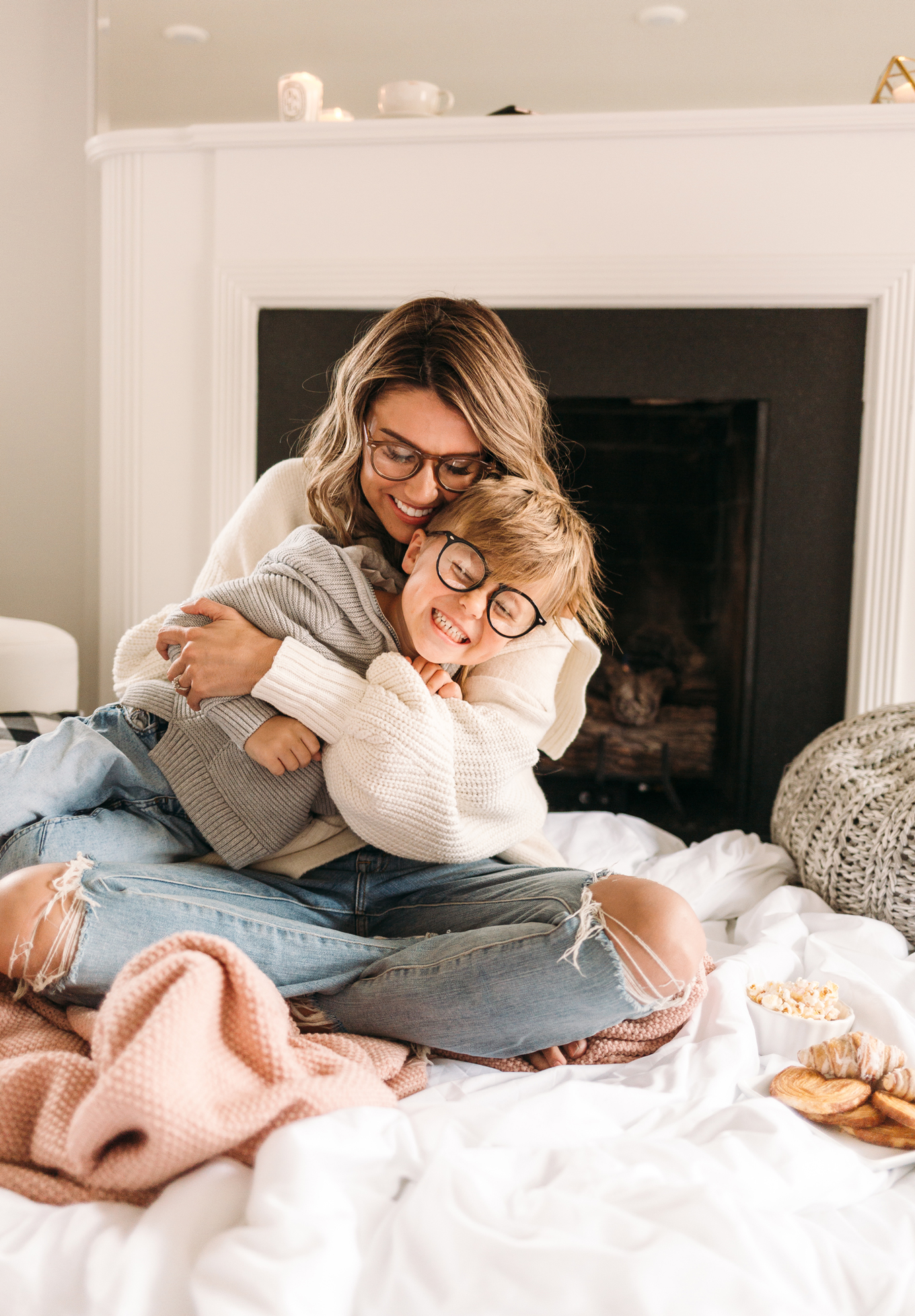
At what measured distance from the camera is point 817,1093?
35.0 inches

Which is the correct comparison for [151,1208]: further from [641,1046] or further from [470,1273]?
[641,1046]

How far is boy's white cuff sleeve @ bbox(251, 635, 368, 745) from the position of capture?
100 centimetres

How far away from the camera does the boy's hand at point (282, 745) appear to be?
1.01 metres

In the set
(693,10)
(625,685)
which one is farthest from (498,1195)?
(693,10)

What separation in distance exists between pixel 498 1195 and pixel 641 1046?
1.19ft

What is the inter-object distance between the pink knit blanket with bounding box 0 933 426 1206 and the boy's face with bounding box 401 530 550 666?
42cm

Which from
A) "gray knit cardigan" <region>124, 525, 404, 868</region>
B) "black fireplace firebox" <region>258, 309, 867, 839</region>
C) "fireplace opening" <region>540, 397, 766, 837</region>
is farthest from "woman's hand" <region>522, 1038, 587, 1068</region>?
"fireplace opening" <region>540, 397, 766, 837</region>

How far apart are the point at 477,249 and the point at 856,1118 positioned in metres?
1.71

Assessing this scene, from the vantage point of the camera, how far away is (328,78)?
2596 mm

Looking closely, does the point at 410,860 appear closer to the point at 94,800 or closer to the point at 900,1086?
the point at 94,800

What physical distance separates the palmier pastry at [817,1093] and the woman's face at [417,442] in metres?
0.71

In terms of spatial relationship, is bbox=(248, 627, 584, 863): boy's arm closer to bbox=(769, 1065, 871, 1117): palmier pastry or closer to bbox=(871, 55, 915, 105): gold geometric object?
bbox=(769, 1065, 871, 1117): palmier pastry

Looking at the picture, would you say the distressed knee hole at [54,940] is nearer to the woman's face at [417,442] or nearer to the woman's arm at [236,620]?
the woman's arm at [236,620]

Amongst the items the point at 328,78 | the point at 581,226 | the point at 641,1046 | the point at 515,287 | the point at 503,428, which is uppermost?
the point at 328,78
